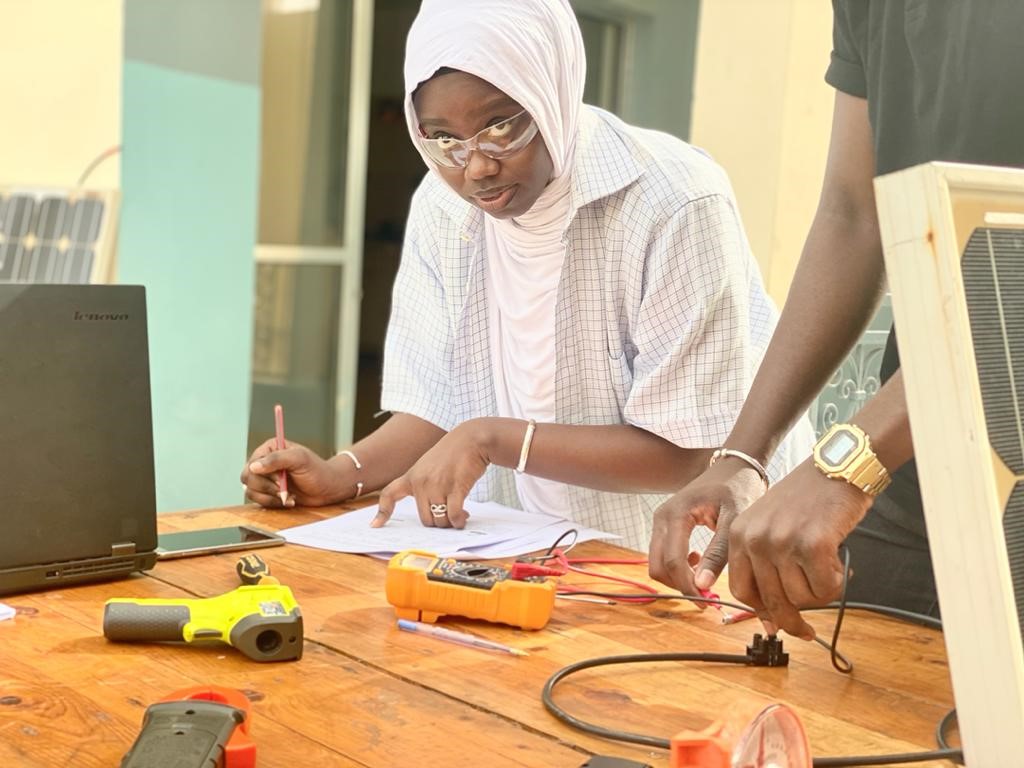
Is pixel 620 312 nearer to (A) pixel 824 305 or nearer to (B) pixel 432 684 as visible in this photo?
(A) pixel 824 305

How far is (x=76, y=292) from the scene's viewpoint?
1227 mm

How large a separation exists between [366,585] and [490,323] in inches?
29.3

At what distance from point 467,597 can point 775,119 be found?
9.00ft

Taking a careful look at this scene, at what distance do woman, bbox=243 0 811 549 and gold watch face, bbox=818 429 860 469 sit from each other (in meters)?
0.76

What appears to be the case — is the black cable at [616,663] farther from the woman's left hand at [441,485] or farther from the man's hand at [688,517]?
the woman's left hand at [441,485]

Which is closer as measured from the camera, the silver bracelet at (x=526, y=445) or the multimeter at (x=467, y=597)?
the multimeter at (x=467, y=597)

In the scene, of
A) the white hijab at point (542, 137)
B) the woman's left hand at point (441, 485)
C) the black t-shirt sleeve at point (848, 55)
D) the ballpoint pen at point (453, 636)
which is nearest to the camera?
the ballpoint pen at point (453, 636)

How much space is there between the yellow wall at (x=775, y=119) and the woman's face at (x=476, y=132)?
1.94m

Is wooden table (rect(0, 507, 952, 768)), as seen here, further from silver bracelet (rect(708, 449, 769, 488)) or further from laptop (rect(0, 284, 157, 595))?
silver bracelet (rect(708, 449, 769, 488))

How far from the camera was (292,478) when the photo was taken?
1726 mm

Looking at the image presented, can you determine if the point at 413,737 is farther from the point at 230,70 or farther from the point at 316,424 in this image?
the point at 316,424

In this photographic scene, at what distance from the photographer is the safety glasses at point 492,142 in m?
1.68

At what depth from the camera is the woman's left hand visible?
158 cm

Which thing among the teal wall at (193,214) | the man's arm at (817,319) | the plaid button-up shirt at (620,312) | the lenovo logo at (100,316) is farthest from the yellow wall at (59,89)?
the man's arm at (817,319)
